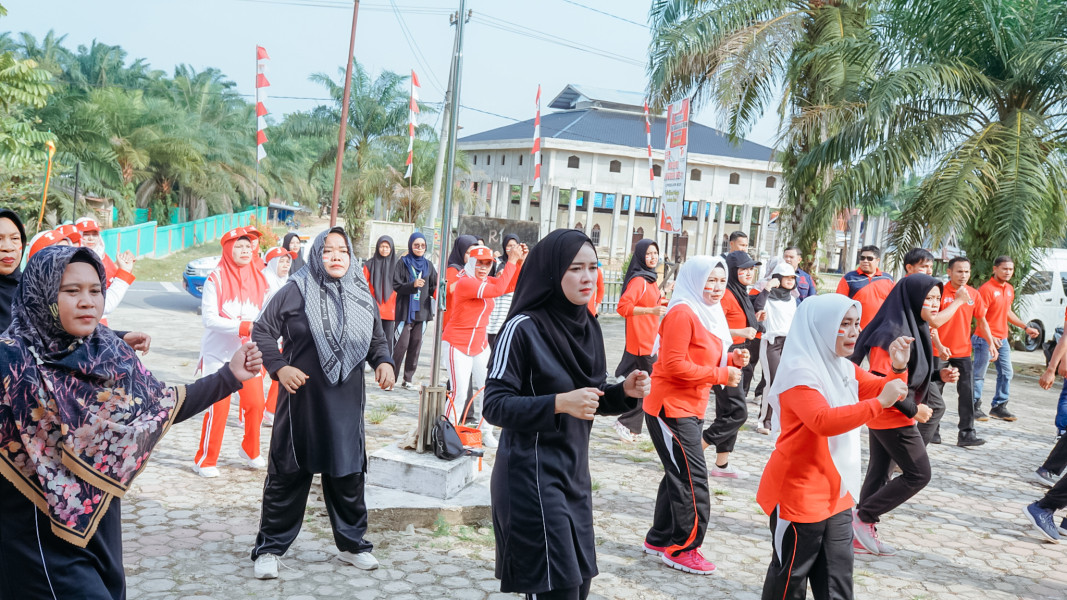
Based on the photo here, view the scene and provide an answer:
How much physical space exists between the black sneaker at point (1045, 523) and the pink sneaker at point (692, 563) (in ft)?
8.66

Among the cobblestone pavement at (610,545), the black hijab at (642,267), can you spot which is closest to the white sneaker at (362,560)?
the cobblestone pavement at (610,545)

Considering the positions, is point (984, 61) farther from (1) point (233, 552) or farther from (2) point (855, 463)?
(1) point (233, 552)

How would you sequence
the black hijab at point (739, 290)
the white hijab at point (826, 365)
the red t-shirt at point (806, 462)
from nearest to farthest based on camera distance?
the red t-shirt at point (806, 462) < the white hijab at point (826, 365) < the black hijab at point (739, 290)

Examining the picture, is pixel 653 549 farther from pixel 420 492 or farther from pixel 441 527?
pixel 420 492

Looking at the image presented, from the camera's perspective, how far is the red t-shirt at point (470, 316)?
7.18 metres

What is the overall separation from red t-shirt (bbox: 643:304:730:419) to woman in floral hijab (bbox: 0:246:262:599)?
288 centimetres

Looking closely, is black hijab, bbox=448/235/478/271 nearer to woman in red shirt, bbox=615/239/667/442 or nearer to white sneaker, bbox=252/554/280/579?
woman in red shirt, bbox=615/239/667/442

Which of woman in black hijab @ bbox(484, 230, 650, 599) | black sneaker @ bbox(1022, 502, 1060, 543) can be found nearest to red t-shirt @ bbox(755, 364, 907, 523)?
woman in black hijab @ bbox(484, 230, 650, 599)

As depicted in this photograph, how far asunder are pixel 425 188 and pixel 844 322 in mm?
35016

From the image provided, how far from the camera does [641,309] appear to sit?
24.8ft

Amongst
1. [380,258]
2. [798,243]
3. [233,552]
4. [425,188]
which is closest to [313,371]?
[233,552]

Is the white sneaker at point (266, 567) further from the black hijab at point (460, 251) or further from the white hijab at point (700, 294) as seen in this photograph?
the black hijab at point (460, 251)

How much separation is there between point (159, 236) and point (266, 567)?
93.8 ft

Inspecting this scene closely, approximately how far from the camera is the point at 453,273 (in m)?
8.80
